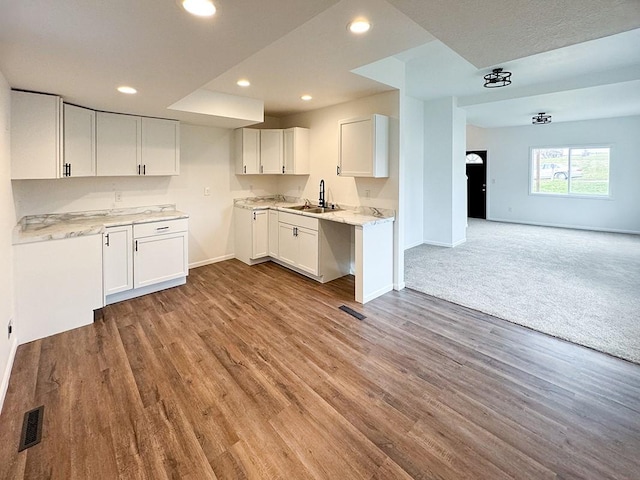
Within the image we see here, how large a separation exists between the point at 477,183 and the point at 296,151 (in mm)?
7064

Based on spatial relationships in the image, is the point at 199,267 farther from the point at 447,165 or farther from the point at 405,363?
the point at 447,165

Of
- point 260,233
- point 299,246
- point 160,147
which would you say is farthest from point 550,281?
point 160,147

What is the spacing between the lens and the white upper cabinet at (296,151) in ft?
16.4

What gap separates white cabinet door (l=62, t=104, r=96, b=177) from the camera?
133 inches

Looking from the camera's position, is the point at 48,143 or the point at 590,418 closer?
the point at 590,418

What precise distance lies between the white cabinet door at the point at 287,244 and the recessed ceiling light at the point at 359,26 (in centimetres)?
273

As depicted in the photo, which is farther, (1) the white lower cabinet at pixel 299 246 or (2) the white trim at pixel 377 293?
(1) the white lower cabinet at pixel 299 246

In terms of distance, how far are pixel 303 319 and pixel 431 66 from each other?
11.4ft

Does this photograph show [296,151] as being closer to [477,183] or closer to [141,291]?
[141,291]

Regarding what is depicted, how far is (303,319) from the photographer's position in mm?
3287

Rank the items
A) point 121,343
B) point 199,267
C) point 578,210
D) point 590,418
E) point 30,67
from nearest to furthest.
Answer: point 590,418, point 30,67, point 121,343, point 199,267, point 578,210

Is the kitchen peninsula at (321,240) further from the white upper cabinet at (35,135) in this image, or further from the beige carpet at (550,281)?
the white upper cabinet at (35,135)

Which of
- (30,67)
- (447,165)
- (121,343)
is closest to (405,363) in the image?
(121,343)

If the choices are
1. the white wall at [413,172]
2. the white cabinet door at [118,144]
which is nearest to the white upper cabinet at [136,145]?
the white cabinet door at [118,144]
